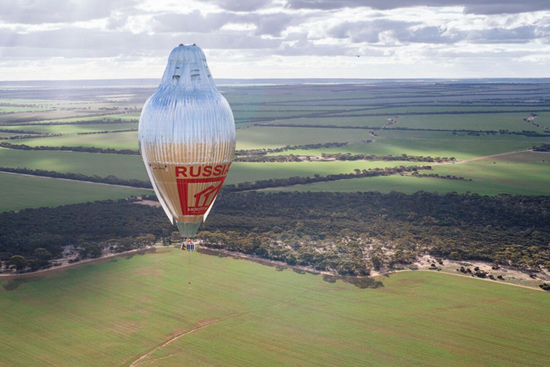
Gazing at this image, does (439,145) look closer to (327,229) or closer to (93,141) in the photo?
(327,229)

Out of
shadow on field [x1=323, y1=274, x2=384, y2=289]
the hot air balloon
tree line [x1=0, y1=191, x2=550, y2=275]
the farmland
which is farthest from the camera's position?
tree line [x1=0, y1=191, x2=550, y2=275]

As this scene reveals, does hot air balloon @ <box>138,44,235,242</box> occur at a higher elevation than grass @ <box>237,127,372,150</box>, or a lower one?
higher

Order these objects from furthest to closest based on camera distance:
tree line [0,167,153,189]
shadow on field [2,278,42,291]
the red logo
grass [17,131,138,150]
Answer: grass [17,131,138,150] < tree line [0,167,153,189] < shadow on field [2,278,42,291] < the red logo

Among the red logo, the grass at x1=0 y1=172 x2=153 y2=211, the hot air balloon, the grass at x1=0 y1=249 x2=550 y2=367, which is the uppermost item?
the hot air balloon

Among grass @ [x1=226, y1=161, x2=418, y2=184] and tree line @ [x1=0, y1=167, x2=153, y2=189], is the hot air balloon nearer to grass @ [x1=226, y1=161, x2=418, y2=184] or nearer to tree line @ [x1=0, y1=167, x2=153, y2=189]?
tree line @ [x1=0, y1=167, x2=153, y2=189]

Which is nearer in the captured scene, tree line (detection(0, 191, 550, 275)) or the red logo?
the red logo

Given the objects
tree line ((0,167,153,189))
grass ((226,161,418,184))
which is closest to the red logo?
tree line ((0,167,153,189))

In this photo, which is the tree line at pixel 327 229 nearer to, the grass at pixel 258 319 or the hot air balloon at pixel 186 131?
the grass at pixel 258 319
